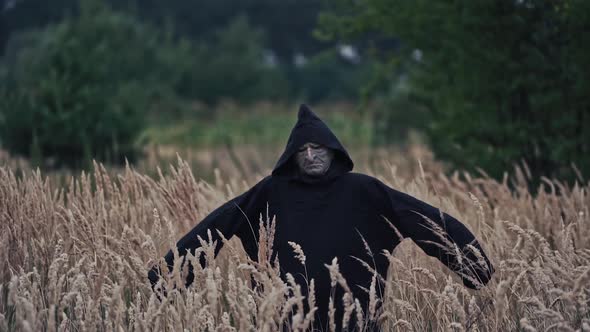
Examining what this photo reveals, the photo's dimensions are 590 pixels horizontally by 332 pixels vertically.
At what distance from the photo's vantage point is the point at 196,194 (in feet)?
15.0

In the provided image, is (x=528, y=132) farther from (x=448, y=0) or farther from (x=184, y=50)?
(x=184, y=50)

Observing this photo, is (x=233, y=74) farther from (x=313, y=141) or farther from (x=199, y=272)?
(x=199, y=272)

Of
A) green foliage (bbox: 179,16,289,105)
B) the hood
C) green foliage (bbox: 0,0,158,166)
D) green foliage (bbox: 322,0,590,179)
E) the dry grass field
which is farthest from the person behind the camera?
green foliage (bbox: 179,16,289,105)

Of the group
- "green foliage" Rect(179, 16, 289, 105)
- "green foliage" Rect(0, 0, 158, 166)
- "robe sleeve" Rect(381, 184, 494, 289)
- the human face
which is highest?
the human face

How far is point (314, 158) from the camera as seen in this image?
138 inches

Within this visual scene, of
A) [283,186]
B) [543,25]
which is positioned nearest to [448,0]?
[543,25]

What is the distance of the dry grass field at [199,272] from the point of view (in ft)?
8.82

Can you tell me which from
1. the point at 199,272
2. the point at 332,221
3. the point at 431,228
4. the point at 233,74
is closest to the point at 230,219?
the point at 332,221

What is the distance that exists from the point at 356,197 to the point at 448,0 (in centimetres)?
426

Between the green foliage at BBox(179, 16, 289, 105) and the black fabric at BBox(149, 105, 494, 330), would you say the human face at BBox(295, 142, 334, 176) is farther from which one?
the green foliage at BBox(179, 16, 289, 105)

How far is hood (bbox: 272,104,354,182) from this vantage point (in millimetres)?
3532

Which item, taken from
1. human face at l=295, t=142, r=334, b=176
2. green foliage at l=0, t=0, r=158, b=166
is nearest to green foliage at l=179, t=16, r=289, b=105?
green foliage at l=0, t=0, r=158, b=166

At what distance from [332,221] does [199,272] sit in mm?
792

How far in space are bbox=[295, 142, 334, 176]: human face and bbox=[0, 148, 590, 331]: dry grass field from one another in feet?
1.22
